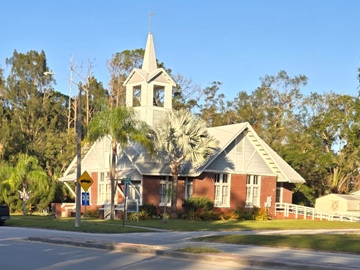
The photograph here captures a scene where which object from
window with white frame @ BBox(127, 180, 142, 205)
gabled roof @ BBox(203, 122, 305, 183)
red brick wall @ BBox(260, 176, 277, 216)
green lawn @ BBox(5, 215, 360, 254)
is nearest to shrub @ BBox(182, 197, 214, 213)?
window with white frame @ BBox(127, 180, 142, 205)

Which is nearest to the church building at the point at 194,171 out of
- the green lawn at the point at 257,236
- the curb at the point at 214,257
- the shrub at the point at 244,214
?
the shrub at the point at 244,214

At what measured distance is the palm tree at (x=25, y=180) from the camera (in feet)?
161

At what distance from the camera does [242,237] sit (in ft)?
77.6

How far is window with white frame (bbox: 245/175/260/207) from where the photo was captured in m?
46.2

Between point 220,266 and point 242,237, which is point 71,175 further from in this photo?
point 220,266

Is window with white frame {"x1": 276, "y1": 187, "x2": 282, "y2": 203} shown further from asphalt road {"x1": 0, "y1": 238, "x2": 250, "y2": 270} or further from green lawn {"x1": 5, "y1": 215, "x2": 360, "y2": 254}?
asphalt road {"x1": 0, "y1": 238, "x2": 250, "y2": 270}

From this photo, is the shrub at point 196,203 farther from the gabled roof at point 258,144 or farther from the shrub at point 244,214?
the gabled roof at point 258,144

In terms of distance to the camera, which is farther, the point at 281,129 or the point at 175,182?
the point at 281,129

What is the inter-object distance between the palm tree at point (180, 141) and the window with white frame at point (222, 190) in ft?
13.5

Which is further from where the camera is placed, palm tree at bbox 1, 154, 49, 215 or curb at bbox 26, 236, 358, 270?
palm tree at bbox 1, 154, 49, 215

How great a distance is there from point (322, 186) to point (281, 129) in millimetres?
10532

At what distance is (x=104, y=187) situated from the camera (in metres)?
45.3

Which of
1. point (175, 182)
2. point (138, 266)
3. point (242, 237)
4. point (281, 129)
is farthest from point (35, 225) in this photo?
point (281, 129)

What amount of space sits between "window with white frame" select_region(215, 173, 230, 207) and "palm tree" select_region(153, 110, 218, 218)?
4.12 meters
